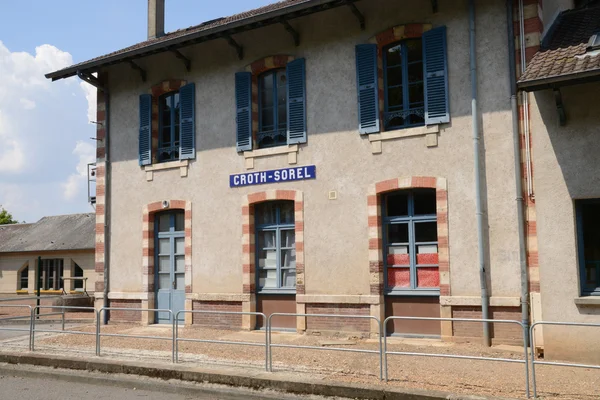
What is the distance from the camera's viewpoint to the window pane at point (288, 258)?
41.1 feet

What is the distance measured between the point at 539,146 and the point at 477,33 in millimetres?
2552

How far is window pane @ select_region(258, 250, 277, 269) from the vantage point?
12766mm

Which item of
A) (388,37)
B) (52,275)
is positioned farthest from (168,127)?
(52,275)

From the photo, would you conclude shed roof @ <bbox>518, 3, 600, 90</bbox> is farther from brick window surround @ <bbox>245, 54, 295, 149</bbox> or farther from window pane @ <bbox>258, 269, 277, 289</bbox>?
window pane @ <bbox>258, 269, 277, 289</bbox>

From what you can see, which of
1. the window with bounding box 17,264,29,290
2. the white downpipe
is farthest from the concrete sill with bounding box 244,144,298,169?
the window with bounding box 17,264,29,290

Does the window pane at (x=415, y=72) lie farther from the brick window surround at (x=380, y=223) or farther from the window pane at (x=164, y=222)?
the window pane at (x=164, y=222)

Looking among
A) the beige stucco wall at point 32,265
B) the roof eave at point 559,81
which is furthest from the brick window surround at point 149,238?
the beige stucco wall at point 32,265

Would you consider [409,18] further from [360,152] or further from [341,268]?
[341,268]

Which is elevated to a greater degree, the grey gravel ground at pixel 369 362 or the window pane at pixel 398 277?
the window pane at pixel 398 277

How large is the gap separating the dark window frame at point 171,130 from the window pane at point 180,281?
8.78 ft

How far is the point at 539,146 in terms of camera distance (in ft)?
30.1

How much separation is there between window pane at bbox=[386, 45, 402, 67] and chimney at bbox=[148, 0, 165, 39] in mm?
7644

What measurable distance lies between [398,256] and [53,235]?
2235 centimetres

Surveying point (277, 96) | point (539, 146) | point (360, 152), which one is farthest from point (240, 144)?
point (539, 146)
